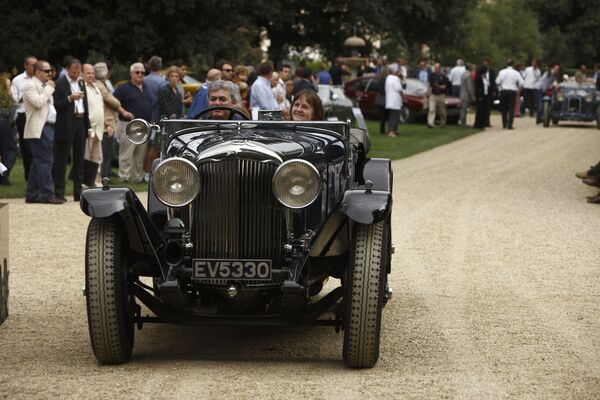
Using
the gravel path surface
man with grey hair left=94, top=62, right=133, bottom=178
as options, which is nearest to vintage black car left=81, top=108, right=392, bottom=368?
the gravel path surface

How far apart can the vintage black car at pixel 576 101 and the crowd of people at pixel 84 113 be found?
16743mm

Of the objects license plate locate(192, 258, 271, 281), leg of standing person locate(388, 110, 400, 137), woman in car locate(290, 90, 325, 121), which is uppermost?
woman in car locate(290, 90, 325, 121)

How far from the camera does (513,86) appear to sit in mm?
33062

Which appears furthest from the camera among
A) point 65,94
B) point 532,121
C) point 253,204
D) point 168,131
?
point 532,121

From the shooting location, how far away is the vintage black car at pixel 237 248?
688 centimetres

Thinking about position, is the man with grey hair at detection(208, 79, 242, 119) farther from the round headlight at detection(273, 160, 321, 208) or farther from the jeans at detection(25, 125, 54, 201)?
the jeans at detection(25, 125, 54, 201)

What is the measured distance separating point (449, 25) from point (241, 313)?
47664 millimetres

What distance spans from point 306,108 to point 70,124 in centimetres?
722

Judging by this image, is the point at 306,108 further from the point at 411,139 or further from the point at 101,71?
the point at 411,139

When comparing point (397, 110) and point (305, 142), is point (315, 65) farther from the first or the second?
point (305, 142)

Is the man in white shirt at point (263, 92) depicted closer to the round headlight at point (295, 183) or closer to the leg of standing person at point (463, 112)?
the round headlight at point (295, 183)

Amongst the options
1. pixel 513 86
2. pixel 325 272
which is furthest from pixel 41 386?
pixel 513 86

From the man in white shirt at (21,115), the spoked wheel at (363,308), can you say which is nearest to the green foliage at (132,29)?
the man in white shirt at (21,115)

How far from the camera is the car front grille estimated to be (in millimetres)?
6961
